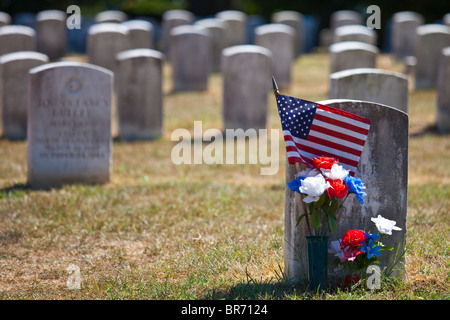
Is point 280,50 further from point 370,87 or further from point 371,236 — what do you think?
point 371,236

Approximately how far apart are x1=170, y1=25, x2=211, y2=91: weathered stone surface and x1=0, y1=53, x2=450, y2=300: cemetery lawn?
6.16m

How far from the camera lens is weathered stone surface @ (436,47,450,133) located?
11.1 meters

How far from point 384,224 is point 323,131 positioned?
27.6 inches

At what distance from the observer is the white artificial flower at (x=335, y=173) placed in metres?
4.24

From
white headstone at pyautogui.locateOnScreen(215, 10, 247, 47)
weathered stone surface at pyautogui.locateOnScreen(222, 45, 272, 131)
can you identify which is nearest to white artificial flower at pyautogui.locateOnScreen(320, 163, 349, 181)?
weathered stone surface at pyautogui.locateOnScreen(222, 45, 272, 131)

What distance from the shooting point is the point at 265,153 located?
9953 mm

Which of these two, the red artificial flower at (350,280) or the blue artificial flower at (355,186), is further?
the red artificial flower at (350,280)

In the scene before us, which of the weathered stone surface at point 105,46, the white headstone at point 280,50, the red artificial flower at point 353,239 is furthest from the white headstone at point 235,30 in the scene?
the red artificial flower at point 353,239

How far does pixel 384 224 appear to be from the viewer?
4.33 metres

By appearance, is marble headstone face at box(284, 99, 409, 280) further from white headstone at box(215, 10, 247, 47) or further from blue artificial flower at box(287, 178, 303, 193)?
white headstone at box(215, 10, 247, 47)

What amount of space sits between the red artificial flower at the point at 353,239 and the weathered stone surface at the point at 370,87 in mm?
3580

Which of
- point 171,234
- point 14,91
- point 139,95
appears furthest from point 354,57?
point 171,234

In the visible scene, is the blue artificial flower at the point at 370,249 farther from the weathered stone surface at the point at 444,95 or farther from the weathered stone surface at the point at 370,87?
the weathered stone surface at the point at 444,95

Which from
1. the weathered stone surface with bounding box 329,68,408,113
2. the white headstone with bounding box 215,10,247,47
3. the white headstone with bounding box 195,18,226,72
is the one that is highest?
the white headstone with bounding box 215,10,247,47
